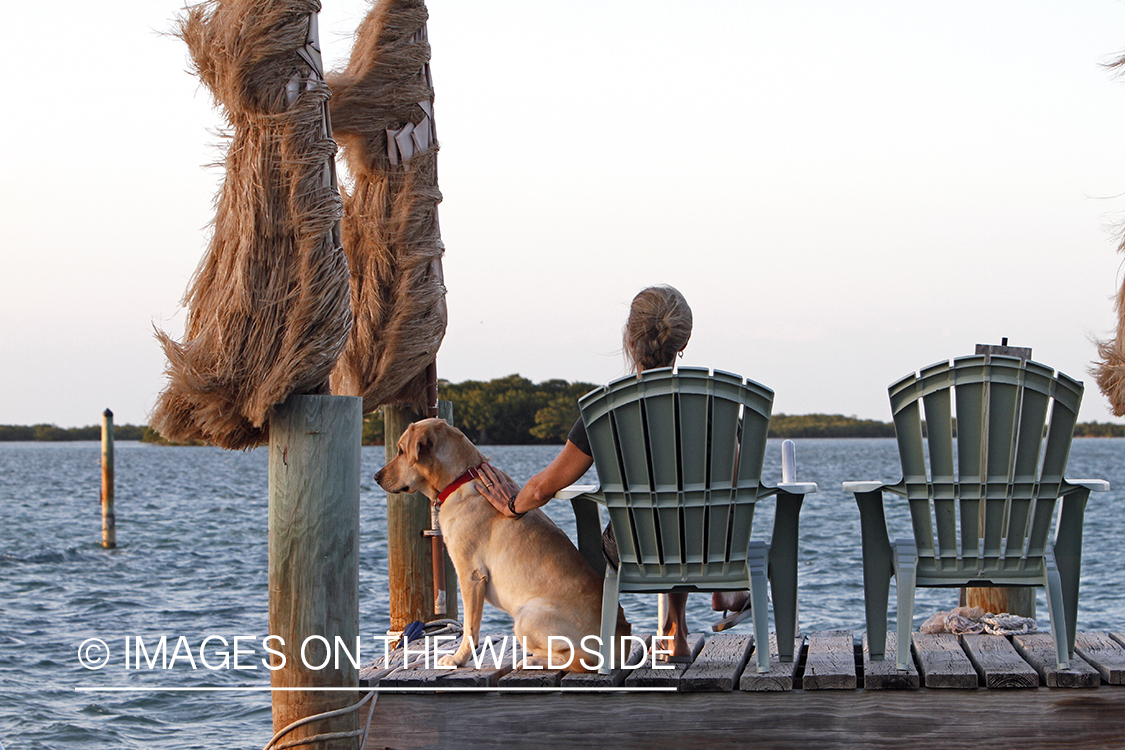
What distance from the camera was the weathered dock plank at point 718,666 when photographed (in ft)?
13.0

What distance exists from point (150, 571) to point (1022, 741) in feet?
61.5

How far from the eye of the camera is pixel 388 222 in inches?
223

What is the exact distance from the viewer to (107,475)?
21438 mm

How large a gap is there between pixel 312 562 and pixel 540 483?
0.91 meters

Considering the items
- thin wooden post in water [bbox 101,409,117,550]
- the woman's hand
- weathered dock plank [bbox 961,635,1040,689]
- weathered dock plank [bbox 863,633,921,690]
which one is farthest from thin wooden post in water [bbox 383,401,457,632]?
thin wooden post in water [bbox 101,409,117,550]

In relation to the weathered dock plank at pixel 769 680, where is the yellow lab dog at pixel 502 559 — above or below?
above

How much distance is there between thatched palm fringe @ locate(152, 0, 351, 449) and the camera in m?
3.92

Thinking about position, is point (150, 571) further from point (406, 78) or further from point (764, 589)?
point (764, 589)

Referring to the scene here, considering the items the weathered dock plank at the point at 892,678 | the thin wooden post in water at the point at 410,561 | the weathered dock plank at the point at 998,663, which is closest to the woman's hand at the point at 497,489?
the weathered dock plank at the point at 892,678

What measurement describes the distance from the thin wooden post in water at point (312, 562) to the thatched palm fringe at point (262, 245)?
0.45 feet

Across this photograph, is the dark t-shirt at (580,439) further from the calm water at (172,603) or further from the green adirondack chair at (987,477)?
the calm water at (172,603)

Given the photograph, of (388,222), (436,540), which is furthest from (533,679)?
(388,222)

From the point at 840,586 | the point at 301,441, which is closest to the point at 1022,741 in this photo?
the point at 301,441

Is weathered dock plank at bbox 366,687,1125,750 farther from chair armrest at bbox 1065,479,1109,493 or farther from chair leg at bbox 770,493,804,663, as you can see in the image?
chair armrest at bbox 1065,479,1109,493
